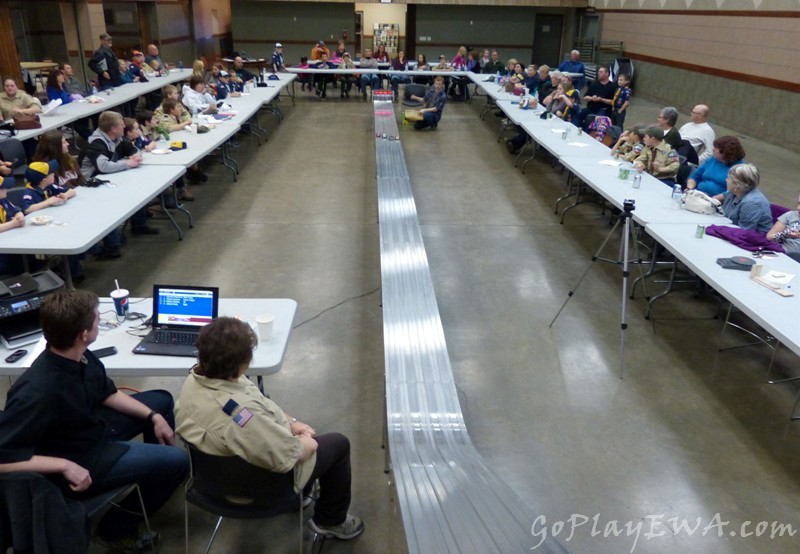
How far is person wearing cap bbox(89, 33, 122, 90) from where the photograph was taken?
1027cm

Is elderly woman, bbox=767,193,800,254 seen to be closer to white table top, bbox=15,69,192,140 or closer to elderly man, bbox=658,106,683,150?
elderly man, bbox=658,106,683,150

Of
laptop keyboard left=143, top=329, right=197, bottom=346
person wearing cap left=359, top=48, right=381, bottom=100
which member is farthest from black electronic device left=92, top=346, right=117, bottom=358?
person wearing cap left=359, top=48, right=381, bottom=100

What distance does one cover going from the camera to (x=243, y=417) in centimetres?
203

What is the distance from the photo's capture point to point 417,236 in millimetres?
4684

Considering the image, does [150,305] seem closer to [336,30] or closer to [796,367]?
[796,367]

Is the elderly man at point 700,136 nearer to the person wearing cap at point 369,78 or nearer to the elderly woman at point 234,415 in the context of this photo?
the elderly woman at point 234,415

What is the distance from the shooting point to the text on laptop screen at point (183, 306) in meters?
2.89

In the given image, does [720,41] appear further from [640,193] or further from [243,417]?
[243,417]

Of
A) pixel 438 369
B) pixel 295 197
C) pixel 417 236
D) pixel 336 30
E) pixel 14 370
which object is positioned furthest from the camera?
pixel 336 30

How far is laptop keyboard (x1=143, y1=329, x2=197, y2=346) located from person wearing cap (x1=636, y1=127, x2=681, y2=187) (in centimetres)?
455

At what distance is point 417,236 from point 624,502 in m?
2.45

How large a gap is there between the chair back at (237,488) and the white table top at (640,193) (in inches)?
136

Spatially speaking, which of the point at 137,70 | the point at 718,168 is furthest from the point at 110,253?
the point at 137,70

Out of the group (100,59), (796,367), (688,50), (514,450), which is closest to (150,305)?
(514,450)
